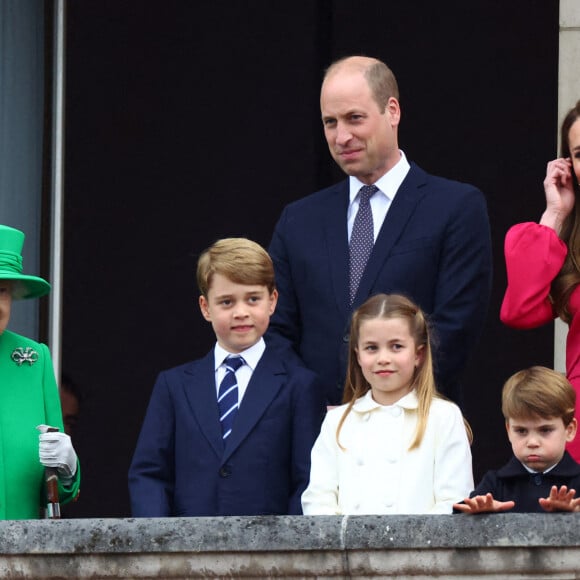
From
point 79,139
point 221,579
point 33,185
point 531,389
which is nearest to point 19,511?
point 221,579

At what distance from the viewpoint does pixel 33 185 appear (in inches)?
367

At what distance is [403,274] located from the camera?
6.70 metres

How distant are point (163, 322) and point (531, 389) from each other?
4.81 meters

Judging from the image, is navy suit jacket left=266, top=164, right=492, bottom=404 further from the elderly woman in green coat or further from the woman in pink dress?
the elderly woman in green coat

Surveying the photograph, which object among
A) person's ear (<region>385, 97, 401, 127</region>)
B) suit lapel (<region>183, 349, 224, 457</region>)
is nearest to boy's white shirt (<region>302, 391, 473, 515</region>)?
suit lapel (<region>183, 349, 224, 457</region>)

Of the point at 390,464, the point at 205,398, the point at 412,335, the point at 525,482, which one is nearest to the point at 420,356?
the point at 412,335

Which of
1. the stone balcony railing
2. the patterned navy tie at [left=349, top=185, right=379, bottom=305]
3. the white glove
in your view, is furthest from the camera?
the patterned navy tie at [left=349, top=185, right=379, bottom=305]

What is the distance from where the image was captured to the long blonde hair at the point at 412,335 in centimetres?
628

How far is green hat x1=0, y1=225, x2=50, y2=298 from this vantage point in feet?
22.2

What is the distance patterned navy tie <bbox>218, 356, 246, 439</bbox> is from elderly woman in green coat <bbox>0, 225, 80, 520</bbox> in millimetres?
495

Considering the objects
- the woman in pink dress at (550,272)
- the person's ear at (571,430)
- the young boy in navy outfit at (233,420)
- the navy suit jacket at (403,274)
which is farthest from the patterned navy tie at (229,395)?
Result: the person's ear at (571,430)

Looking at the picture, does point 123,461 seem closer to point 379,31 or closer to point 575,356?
point 379,31

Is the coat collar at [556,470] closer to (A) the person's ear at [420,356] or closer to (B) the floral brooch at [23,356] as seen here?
(A) the person's ear at [420,356]

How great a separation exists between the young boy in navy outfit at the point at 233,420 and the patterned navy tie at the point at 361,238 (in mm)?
284
